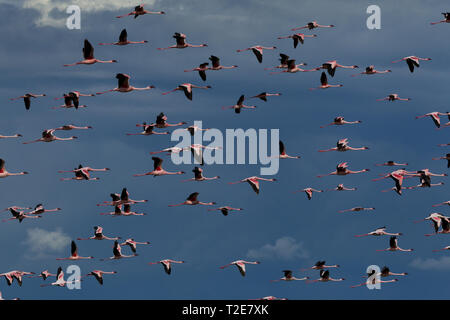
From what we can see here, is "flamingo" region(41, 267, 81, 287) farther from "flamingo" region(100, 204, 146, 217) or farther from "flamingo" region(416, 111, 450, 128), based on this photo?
"flamingo" region(416, 111, 450, 128)

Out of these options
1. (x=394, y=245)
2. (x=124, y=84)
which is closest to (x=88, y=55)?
(x=124, y=84)

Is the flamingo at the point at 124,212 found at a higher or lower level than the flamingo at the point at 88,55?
lower

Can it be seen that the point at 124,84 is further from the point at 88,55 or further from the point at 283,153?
the point at 283,153

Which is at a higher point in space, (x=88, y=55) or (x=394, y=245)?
(x=88, y=55)

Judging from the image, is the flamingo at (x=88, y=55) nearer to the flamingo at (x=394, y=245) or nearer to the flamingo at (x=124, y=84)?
the flamingo at (x=124, y=84)

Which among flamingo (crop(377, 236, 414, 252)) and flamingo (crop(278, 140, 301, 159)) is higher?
flamingo (crop(278, 140, 301, 159))

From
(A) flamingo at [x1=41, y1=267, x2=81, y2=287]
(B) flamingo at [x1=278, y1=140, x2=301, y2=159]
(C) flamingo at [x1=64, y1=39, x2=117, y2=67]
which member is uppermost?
(C) flamingo at [x1=64, y1=39, x2=117, y2=67]

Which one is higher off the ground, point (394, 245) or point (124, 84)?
point (124, 84)

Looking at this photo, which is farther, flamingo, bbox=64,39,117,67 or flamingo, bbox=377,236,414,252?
flamingo, bbox=377,236,414,252

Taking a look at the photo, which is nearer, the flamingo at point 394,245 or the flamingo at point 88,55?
the flamingo at point 88,55

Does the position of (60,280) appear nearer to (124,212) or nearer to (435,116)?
(124,212)

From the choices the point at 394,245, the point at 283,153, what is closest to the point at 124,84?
the point at 283,153

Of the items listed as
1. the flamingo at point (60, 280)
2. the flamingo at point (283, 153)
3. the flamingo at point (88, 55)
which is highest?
the flamingo at point (88, 55)
